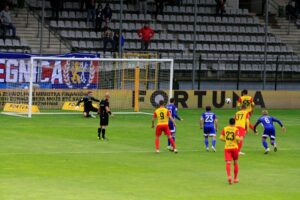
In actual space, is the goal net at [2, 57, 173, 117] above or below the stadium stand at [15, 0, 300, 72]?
below

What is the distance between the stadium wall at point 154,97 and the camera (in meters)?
47.8

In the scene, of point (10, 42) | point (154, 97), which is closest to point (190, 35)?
point (154, 97)

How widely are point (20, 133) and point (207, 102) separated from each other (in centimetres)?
1828

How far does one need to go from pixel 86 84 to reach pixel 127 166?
21.3 meters

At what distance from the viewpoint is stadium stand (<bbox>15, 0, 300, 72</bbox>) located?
57.8 metres

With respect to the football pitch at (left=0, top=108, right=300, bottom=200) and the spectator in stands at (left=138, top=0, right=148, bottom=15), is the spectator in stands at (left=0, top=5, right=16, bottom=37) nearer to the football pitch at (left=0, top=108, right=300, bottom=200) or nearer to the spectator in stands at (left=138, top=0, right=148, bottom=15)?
the spectator in stands at (left=138, top=0, right=148, bottom=15)

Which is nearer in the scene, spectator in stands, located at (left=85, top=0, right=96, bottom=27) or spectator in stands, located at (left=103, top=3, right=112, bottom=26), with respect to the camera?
spectator in stands, located at (left=103, top=3, right=112, bottom=26)

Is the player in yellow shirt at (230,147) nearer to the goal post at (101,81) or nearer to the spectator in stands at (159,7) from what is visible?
the goal post at (101,81)

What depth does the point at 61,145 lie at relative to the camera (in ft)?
110

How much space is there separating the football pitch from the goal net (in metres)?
5.68

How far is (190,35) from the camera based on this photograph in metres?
62.4

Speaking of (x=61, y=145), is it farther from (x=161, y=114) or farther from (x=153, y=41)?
(x=153, y=41)

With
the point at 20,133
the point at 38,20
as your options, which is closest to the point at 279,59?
the point at 38,20

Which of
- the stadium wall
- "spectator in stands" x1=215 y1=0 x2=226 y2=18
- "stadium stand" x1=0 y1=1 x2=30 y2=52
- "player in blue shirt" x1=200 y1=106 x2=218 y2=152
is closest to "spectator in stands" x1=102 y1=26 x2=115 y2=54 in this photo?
"stadium stand" x1=0 y1=1 x2=30 y2=52
